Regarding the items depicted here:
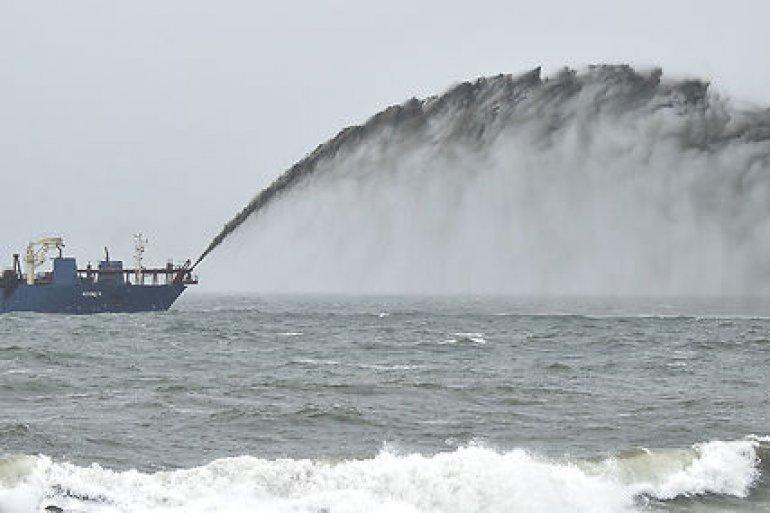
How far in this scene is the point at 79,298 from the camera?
279 feet

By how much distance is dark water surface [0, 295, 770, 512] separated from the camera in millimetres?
17344

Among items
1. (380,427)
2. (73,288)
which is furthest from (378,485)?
(73,288)

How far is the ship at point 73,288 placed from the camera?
277 feet

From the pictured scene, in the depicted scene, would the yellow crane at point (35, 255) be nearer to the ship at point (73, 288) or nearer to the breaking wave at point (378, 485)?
the ship at point (73, 288)

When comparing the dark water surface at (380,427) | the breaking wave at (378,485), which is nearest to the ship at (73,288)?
the dark water surface at (380,427)

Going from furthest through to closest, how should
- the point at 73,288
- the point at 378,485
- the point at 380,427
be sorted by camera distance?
1. the point at 73,288
2. the point at 380,427
3. the point at 378,485

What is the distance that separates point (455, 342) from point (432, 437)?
99.4 feet

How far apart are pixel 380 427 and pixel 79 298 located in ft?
217

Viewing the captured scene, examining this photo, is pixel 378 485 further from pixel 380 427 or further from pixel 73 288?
pixel 73 288

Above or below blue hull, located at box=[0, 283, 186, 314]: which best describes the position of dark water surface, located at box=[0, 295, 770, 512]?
below

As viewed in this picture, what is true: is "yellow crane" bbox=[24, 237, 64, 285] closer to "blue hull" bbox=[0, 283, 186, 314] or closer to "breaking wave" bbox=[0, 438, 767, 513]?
"blue hull" bbox=[0, 283, 186, 314]

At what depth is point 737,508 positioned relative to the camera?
17875mm

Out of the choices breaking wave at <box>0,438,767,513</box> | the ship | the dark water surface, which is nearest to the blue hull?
the ship

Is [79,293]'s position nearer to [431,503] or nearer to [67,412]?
[67,412]
